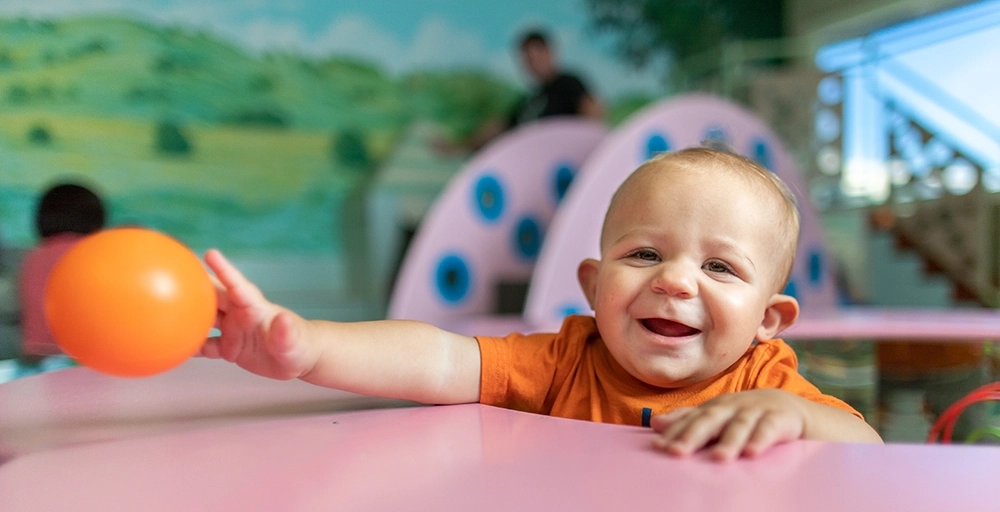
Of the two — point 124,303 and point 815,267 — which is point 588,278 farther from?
point 815,267

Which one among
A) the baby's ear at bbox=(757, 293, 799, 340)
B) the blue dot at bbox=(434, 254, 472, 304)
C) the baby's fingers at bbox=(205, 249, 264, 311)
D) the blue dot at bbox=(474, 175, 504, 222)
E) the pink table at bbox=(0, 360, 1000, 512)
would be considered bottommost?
the pink table at bbox=(0, 360, 1000, 512)

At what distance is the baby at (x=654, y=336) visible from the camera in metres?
0.60

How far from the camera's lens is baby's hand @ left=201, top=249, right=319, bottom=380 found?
48cm

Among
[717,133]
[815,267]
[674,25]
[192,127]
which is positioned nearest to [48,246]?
[717,133]

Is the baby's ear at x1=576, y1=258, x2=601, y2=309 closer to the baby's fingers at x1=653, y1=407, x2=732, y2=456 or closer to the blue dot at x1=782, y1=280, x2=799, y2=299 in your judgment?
the baby's fingers at x1=653, y1=407, x2=732, y2=456

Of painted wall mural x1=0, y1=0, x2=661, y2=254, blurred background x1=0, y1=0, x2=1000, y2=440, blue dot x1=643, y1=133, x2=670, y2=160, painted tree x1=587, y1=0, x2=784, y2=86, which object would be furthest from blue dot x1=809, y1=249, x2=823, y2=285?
painted tree x1=587, y1=0, x2=784, y2=86

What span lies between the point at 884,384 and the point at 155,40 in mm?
3647

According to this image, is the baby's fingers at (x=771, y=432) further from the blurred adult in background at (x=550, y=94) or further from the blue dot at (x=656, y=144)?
the blurred adult in background at (x=550, y=94)

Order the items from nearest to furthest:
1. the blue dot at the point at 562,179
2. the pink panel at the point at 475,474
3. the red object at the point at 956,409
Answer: the pink panel at the point at 475,474 < the red object at the point at 956,409 < the blue dot at the point at 562,179

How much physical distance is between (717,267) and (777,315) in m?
0.11

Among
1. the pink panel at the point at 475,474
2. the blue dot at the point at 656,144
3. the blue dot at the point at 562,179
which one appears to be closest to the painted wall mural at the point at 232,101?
the blue dot at the point at 562,179

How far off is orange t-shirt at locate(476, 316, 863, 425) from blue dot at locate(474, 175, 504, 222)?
3.71ft

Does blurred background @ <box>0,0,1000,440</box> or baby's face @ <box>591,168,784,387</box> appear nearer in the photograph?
baby's face @ <box>591,168,784,387</box>

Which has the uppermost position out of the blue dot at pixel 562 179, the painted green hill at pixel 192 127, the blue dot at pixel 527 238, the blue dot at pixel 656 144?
the painted green hill at pixel 192 127
